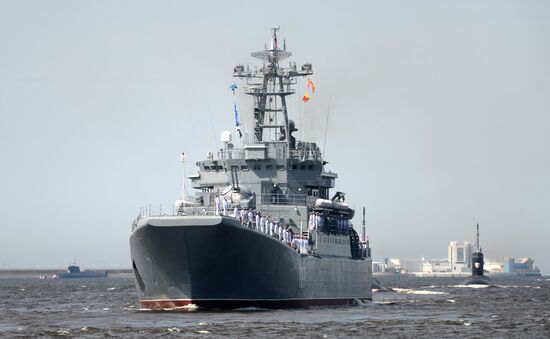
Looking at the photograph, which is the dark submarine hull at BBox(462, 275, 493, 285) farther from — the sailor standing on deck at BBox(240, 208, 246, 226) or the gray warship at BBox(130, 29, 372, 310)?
the sailor standing on deck at BBox(240, 208, 246, 226)

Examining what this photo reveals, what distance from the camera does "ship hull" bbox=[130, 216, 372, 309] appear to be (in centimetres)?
5541

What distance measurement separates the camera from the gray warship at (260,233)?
56.0 metres

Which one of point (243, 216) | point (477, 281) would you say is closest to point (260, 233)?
point (243, 216)

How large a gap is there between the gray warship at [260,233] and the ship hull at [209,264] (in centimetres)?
5

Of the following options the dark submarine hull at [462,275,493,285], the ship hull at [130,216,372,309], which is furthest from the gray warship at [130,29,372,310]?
the dark submarine hull at [462,275,493,285]

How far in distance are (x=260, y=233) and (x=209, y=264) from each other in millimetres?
3178

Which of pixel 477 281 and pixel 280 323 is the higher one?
pixel 477 281

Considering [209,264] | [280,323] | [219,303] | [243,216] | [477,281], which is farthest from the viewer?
[477,281]

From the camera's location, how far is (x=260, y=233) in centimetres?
5750

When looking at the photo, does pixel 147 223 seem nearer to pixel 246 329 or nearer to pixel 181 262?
pixel 181 262

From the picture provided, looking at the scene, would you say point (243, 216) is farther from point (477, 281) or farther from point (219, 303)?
point (477, 281)

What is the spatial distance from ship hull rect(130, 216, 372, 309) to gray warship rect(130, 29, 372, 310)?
5 centimetres

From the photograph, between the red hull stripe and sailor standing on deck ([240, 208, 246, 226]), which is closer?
the red hull stripe

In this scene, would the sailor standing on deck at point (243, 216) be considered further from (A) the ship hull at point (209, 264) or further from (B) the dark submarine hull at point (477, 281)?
(B) the dark submarine hull at point (477, 281)
